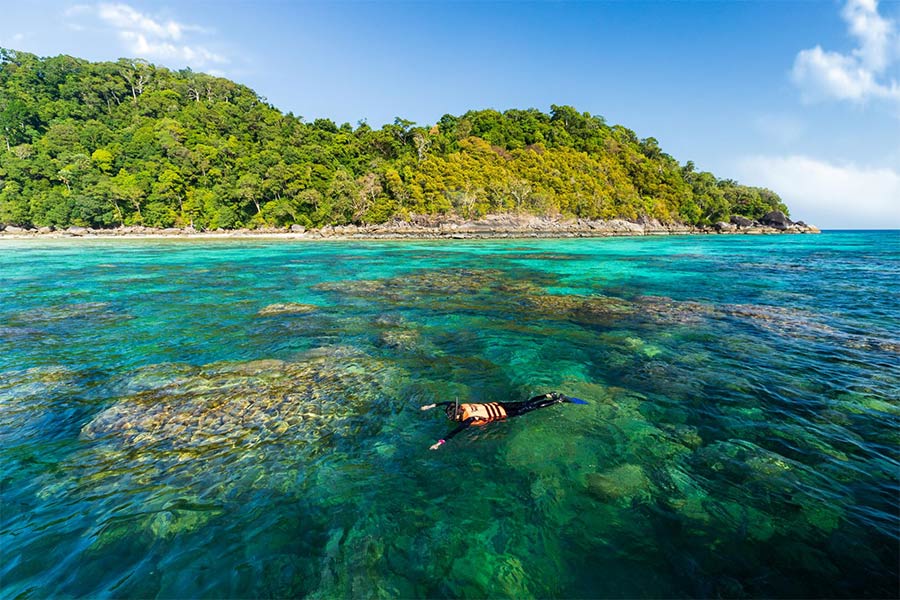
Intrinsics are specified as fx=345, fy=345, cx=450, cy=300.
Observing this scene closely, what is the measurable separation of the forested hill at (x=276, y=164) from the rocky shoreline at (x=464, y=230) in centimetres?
303

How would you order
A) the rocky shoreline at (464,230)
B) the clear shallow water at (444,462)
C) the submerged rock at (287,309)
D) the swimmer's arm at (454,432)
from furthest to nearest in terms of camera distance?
the rocky shoreline at (464,230)
the submerged rock at (287,309)
the swimmer's arm at (454,432)
the clear shallow water at (444,462)

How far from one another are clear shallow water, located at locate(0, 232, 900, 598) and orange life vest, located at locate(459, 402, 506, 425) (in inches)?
13.2

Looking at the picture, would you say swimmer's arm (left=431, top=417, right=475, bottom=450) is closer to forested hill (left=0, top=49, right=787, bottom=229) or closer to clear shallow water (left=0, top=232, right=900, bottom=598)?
clear shallow water (left=0, top=232, right=900, bottom=598)

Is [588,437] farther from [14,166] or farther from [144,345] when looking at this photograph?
[14,166]

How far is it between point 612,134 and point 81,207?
178520 mm

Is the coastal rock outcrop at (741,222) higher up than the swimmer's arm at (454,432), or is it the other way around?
the coastal rock outcrop at (741,222)

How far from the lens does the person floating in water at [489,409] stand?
22.0 ft

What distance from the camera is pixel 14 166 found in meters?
86.1

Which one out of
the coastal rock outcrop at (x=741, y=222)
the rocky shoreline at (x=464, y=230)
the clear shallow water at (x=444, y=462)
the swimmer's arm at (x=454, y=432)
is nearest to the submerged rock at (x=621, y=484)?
the clear shallow water at (x=444, y=462)

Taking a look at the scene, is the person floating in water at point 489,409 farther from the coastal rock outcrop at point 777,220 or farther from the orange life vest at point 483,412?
the coastal rock outcrop at point 777,220

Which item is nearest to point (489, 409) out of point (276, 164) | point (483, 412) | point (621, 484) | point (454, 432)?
point (483, 412)

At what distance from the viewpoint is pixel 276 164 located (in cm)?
10175

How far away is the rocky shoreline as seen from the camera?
7869cm

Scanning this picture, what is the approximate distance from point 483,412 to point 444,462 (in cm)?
126
